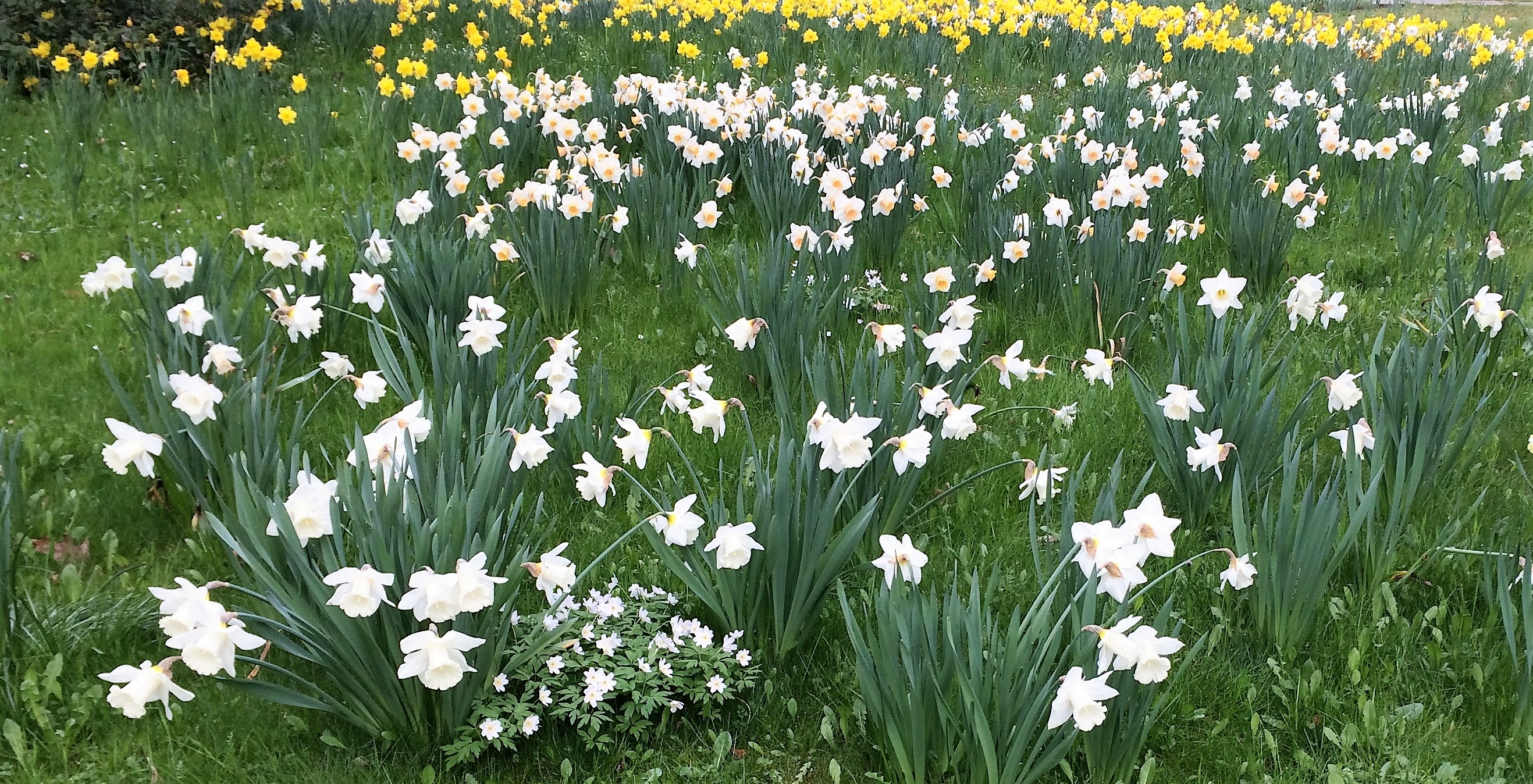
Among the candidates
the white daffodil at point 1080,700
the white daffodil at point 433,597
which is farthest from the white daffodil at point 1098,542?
the white daffodil at point 433,597

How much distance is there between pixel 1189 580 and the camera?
2102 millimetres

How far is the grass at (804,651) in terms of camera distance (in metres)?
1.70

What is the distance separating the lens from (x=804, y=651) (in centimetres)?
199

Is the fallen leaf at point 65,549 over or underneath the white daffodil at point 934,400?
underneath

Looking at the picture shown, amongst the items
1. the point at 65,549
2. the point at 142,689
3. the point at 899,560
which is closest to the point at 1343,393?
the point at 899,560

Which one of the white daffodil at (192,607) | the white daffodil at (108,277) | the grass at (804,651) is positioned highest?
the white daffodil at (192,607)

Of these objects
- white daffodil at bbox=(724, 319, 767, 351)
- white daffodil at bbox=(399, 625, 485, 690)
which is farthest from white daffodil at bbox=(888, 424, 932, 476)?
white daffodil at bbox=(399, 625, 485, 690)

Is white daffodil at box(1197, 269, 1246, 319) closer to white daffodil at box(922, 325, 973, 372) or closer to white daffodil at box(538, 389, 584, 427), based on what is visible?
white daffodil at box(922, 325, 973, 372)

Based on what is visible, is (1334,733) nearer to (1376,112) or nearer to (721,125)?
(721,125)

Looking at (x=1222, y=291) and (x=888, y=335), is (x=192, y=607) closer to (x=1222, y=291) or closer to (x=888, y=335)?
(x=888, y=335)

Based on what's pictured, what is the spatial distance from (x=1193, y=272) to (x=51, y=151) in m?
5.21

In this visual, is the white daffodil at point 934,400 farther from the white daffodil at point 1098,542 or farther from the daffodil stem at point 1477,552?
the daffodil stem at point 1477,552

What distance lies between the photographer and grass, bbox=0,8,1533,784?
1.70 metres

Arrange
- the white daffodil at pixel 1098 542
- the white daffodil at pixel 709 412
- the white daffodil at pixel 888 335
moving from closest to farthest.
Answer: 1. the white daffodil at pixel 1098 542
2. the white daffodil at pixel 709 412
3. the white daffodil at pixel 888 335
